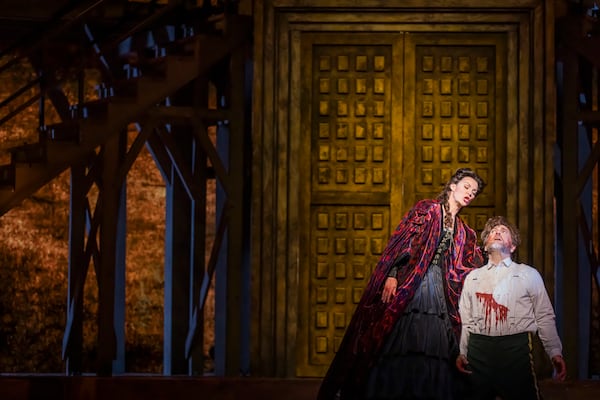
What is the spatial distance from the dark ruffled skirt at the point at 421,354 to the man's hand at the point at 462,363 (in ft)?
2.32

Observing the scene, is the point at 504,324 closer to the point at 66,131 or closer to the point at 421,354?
the point at 421,354

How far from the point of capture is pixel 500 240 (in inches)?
345

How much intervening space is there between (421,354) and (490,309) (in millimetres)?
1321

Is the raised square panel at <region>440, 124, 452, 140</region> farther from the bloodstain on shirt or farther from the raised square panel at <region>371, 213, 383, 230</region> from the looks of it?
the bloodstain on shirt

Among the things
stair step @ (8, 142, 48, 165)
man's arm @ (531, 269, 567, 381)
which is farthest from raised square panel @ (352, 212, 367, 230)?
man's arm @ (531, 269, 567, 381)

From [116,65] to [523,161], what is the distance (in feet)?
15.3

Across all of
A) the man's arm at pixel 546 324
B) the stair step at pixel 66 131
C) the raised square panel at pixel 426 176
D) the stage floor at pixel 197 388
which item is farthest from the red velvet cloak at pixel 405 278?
the stair step at pixel 66 131

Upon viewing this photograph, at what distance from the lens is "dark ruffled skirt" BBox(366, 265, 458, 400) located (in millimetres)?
9703

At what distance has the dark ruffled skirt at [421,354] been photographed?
970 cm

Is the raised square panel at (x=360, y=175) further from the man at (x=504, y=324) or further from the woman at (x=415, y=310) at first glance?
the man at (x=504, y=324)

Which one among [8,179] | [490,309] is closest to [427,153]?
[8,179]

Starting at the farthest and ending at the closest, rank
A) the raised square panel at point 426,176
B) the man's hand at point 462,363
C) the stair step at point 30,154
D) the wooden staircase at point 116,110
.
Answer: the raised square panel at point 426,176 < the stair step at point 30,154 < the wooden staircase at point 116,110 < the man's hand at point 462,363

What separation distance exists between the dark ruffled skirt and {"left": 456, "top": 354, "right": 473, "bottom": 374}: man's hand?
2.32 ft

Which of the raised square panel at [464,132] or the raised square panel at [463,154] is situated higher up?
the raised square panel at [464,132]
